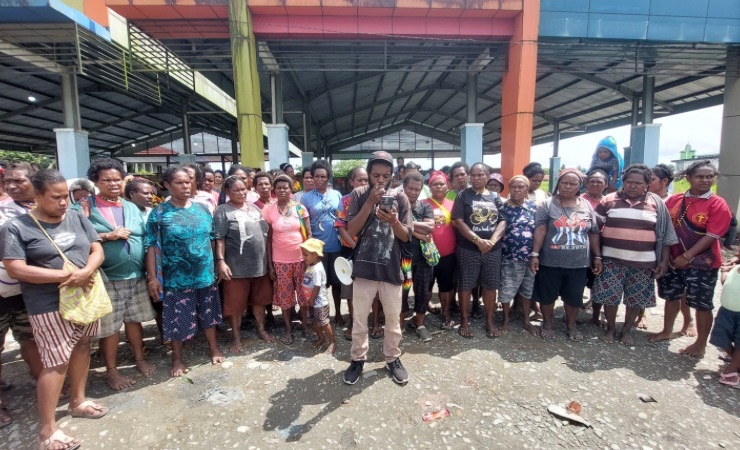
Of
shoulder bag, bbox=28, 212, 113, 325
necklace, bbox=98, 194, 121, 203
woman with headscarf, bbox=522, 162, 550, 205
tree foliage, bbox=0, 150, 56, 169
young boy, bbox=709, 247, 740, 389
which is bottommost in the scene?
young boy, bbox=709, 247, 740, 389

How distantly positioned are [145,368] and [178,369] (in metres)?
0.29

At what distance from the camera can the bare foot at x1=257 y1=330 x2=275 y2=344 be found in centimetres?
352

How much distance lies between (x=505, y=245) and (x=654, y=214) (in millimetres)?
1327

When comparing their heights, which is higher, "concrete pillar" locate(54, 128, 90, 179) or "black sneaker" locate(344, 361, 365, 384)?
"concrete pillar" locate(54, 128, 90, 179)

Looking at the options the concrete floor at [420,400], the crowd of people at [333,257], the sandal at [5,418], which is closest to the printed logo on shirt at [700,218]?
the crowd of people at [333,257]

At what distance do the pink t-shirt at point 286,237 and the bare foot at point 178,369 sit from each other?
3.89 ft

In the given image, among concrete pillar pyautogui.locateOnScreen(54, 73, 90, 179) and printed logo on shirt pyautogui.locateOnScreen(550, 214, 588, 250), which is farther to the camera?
concrete pillar pyautogui.locateOnScreen(54, 73, 90, 179)

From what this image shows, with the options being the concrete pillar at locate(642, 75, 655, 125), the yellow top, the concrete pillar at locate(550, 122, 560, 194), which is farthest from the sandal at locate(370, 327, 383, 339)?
the concrete pillar at locate(550, 122, 560, 194)

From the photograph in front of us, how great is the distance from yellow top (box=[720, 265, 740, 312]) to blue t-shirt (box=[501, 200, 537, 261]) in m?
1.47

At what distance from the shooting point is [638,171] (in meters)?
3.21

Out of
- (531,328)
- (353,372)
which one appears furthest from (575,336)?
(353,372)

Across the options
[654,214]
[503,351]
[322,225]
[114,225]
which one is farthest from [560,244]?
[114,225]

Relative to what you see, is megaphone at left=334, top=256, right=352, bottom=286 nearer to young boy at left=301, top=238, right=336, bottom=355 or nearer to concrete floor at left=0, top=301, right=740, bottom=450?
young boy at left=301, top=238, right=336, bottom=355

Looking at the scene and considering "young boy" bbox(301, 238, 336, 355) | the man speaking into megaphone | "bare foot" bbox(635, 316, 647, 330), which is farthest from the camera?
"bare foot" bbox(635, 316, 647, 330)
